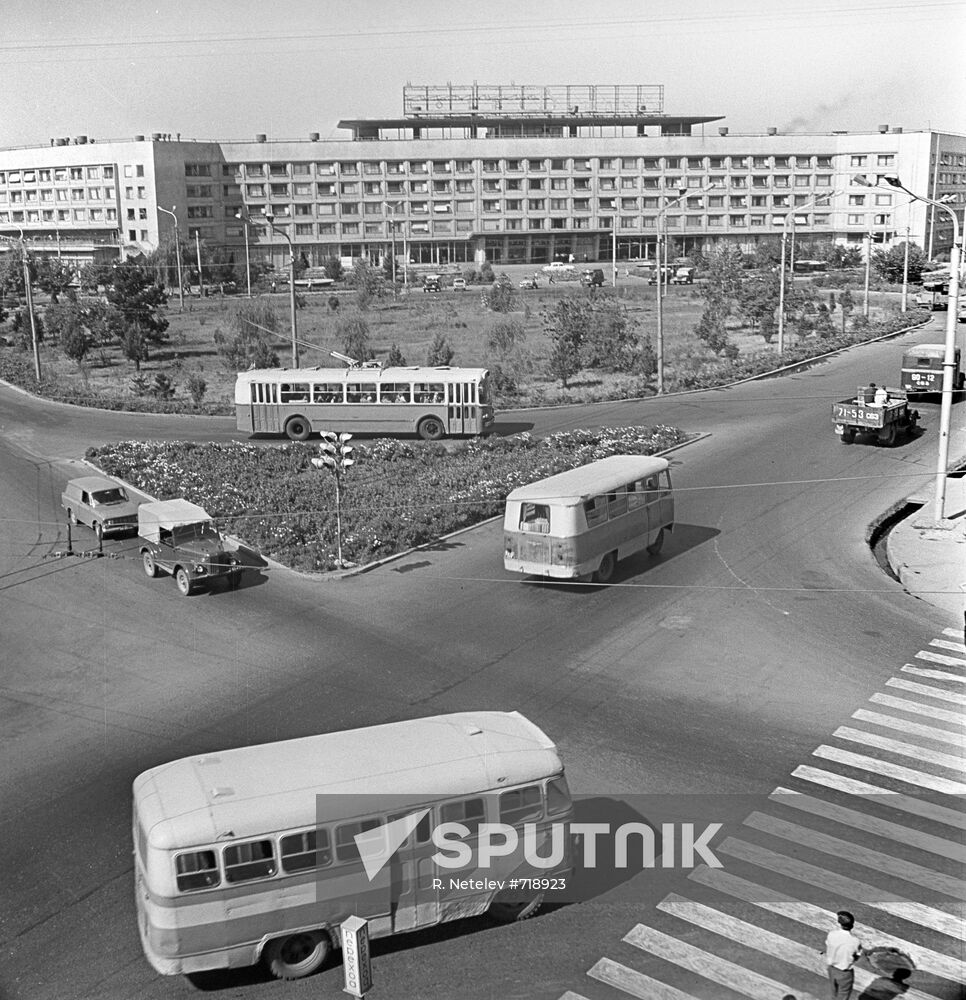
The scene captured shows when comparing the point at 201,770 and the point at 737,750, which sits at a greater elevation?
the point at 201,770

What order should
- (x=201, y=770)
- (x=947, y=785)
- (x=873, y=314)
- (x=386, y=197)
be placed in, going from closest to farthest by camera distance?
(x=201, y=770), (x=947, y=785), (x=873, y=314), (x=386, y=197)

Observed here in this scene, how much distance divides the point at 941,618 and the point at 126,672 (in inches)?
634

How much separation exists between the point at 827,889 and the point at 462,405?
27523 millimetres

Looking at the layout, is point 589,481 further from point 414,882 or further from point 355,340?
point 355,340

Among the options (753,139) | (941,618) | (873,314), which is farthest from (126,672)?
(753,139)

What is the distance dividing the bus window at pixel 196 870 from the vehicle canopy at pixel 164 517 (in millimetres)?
15133

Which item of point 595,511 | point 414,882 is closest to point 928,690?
point 595,511

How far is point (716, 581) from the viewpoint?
24625mm

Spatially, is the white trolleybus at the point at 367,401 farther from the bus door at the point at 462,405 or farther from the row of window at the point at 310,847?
the row of window at the point at 310,847

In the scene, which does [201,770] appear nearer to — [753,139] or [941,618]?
[941,618]

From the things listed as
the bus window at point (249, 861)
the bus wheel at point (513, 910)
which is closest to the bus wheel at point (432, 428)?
the bus wheel at point (513, 910)

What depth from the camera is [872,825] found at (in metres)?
14.6

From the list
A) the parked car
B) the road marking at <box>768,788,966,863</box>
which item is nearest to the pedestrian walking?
the road marking at <box>768,788,966,863</box>

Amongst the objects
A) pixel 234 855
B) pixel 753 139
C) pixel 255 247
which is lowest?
pixel 234 855
